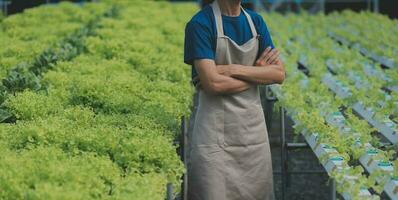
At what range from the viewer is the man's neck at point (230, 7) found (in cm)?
540

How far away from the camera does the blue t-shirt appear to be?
525 centimetres

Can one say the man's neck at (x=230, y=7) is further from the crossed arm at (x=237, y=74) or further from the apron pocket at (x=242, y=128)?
the apron pocket at (x=242, y=128)

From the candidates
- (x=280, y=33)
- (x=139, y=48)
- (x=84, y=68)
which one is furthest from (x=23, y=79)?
(x=280, y=33)

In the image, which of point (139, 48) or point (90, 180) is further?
point (139, 48)

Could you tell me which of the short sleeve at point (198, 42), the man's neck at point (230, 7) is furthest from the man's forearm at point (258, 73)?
the man's neck at point (230, 7)

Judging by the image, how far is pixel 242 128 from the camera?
219 inches

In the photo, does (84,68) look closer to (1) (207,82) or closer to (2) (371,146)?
(1) (207,82)

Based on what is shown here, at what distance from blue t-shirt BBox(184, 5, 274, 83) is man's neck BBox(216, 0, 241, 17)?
0.04 m

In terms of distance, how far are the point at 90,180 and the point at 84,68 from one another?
3.39 meters

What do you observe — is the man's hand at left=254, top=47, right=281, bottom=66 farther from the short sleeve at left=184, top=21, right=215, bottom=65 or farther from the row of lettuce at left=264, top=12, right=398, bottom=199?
the row of lettuce at left=264, top=12, right=398, bottom=199

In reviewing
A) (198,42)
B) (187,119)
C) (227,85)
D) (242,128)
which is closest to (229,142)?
(242,128)

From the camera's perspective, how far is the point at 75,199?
3.73 metres

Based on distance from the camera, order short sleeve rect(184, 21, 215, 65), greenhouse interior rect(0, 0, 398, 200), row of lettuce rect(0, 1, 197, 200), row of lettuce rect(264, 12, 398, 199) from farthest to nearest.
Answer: short sleeve rect(184, 21, 215, 65) → row of lettuce rect(264, 12, 398, 199) → greenhouse interior rect(0, 0, 398, 200) → row of lettuce rect(0, 1, 197, 200)

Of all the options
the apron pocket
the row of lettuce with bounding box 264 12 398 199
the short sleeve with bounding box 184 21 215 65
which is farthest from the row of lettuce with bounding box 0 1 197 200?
the row of lettuce with bounding box 264 12 398 199
